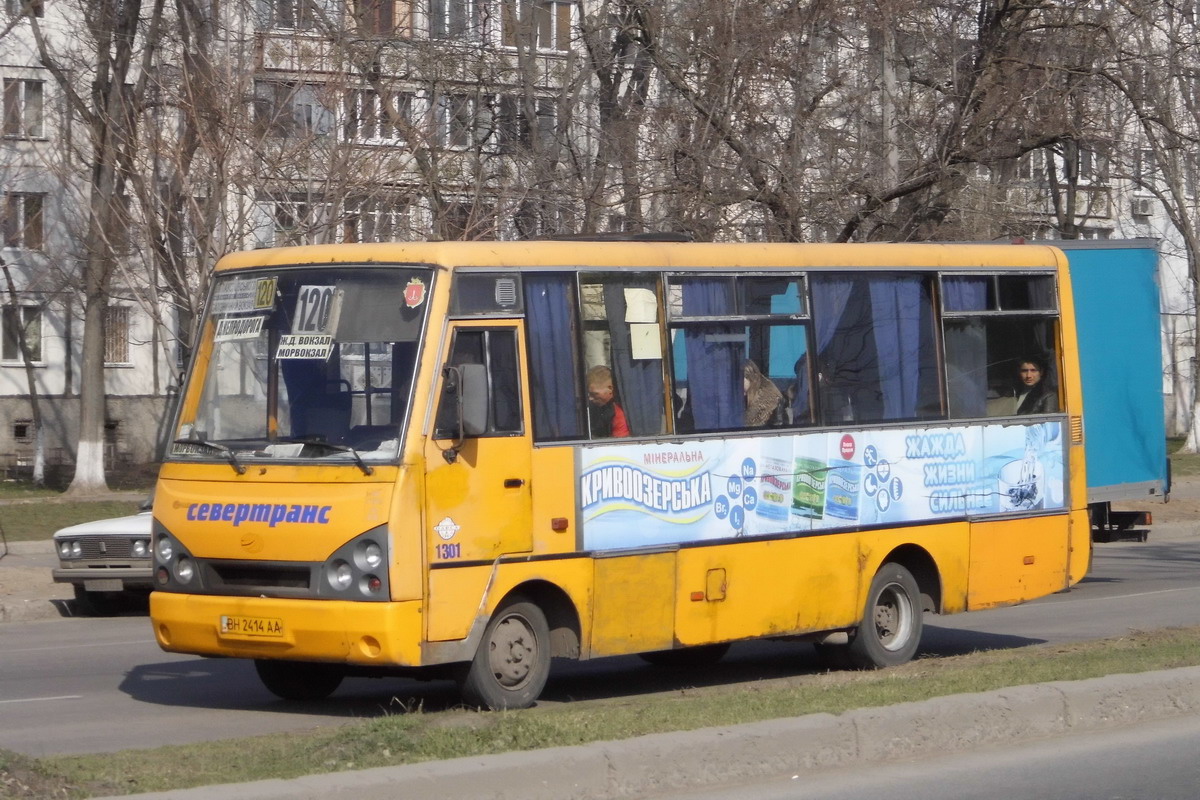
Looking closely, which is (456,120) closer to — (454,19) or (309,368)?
(454,19)

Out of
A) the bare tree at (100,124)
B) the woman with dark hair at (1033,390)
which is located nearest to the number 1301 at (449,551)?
the woman with dark hair at (1033,390)

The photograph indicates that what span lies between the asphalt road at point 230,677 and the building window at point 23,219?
67.7ft

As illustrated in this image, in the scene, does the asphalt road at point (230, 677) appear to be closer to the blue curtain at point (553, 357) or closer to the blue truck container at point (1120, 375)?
the blue truck container at point (1120, 375)

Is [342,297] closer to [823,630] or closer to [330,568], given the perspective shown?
[330,568]

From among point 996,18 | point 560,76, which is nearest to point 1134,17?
point 996,18

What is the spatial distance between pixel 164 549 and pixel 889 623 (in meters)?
5.30

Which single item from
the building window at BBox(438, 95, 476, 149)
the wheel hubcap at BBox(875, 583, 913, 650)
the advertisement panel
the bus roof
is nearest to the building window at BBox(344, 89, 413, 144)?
the building window at BBox(438, 95, 476, 149)

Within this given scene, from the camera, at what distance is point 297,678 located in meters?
10.5

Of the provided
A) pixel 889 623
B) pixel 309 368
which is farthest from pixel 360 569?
pixel 889 623

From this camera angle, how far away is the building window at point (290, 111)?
72.8 ft

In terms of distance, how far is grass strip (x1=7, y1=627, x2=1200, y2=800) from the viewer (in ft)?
22.5

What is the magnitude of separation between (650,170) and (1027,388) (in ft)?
36.6

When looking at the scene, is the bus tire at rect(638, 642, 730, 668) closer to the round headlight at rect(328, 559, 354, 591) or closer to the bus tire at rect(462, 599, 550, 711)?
the bus tire at rect(462, 599, 550, 711)

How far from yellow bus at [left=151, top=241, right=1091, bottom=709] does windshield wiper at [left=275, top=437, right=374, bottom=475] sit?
2 cm
